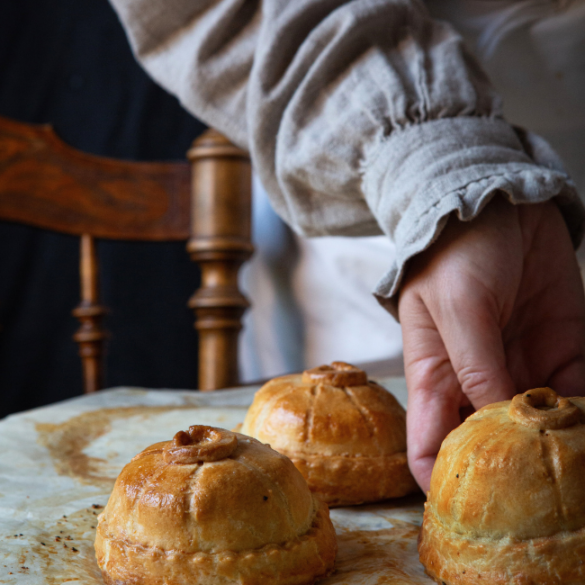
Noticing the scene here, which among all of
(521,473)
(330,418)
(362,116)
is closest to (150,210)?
(362,116)

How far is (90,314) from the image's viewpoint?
214 centimetres

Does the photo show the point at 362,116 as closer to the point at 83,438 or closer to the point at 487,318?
the point at 487,318

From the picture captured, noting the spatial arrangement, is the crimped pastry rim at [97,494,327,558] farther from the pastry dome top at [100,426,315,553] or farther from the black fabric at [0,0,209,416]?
the black fabric at [0,0,209,416]

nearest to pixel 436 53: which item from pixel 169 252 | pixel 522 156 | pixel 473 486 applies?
pixel 522 156

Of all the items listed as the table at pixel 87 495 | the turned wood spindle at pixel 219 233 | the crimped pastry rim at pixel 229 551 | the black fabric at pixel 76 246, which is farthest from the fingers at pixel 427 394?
the black fabric at pixel 76 246

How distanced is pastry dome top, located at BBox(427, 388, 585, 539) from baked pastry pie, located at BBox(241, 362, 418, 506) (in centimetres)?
28

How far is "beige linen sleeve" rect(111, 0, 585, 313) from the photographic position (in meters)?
0.97

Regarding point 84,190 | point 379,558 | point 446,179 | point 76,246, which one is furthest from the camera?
point 76,246

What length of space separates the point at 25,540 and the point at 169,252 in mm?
→ 2262

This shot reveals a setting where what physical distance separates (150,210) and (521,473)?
68.5 inches

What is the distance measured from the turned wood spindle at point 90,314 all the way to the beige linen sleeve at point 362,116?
0.78 m

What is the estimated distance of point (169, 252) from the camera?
10.1 feet

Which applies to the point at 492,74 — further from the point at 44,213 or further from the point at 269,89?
the point at 44,213

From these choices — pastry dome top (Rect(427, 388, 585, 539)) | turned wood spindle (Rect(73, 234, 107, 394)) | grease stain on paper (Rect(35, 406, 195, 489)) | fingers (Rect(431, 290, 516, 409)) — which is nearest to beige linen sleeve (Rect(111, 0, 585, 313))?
fingers (Rect(431, 290, 516, 409))
